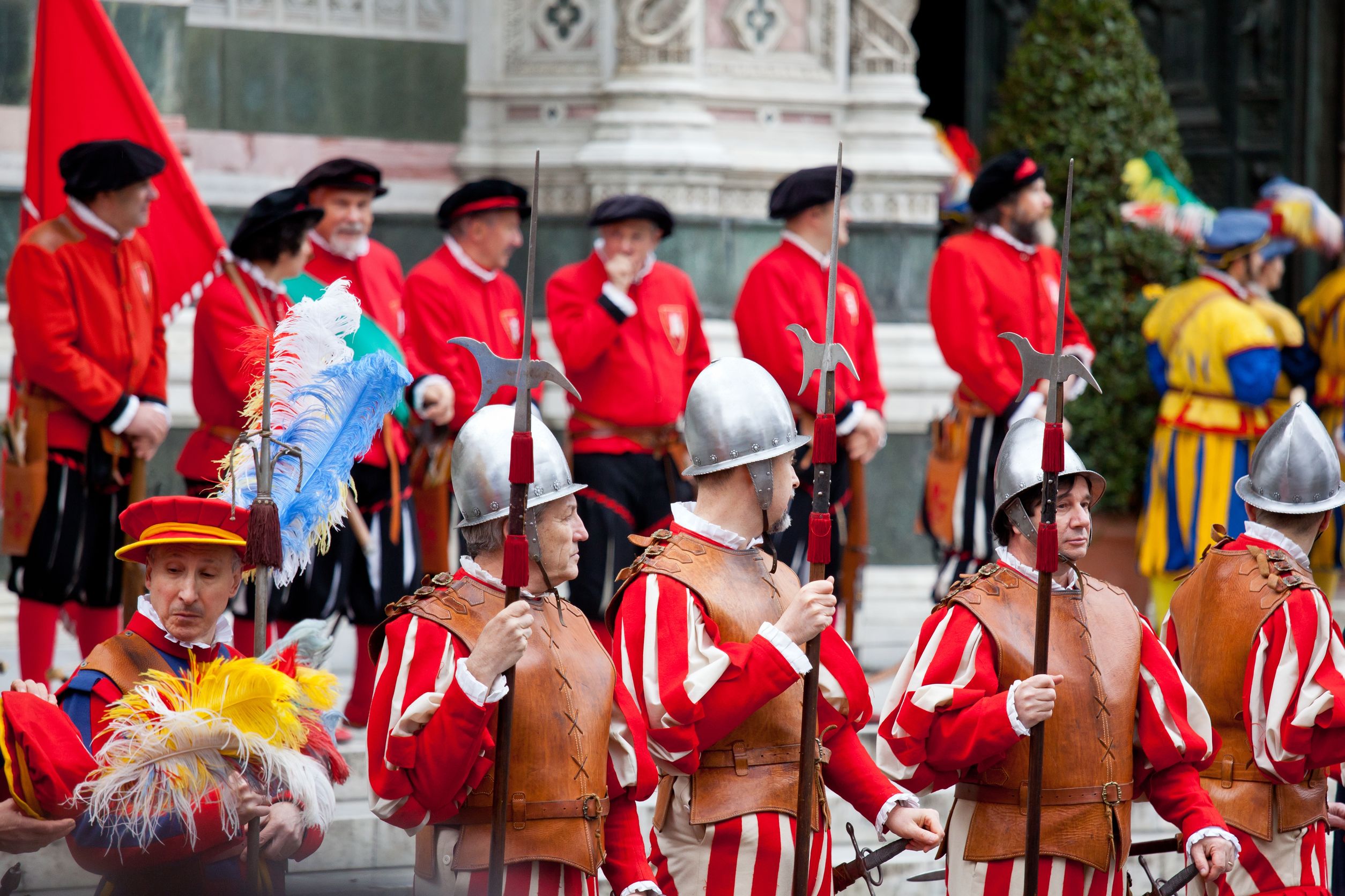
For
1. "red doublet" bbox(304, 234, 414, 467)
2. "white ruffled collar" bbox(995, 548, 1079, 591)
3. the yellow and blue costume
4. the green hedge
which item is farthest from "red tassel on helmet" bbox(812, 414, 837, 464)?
the green hedge

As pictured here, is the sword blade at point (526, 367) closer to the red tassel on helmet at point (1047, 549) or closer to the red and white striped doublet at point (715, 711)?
the red and white striped doublet at point (715, 711)

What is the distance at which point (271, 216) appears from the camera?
6453 millimetres

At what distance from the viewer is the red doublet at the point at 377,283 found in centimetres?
701

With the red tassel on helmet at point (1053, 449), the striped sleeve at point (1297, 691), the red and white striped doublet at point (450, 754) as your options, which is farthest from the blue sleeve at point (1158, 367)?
the red and white striped doublet at point (450, 754)

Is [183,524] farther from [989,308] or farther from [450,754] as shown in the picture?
[989,308]

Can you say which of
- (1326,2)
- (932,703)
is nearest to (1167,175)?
(1326,2)

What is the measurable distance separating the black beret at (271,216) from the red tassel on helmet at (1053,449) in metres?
3.02

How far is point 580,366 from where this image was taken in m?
7.02

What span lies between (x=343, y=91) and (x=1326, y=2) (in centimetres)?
646

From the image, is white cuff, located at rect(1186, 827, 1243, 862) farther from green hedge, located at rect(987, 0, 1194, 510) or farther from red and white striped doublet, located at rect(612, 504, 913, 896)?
green hedge, located at rect(987, 0, 1194, 510)

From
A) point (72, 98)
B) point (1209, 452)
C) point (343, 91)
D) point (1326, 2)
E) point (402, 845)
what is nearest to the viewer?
point (402, 845)

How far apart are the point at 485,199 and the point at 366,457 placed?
1.10 metres

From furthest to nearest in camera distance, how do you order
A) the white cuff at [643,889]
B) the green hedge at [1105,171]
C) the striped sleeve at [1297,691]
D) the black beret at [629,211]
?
the green hedge at [1105,171] → the black beret at [629,211] → the striped sleeve at [1297,691] → the white cuff at [643,889]

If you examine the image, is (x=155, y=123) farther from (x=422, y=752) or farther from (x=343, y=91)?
(x=422, y=752)
